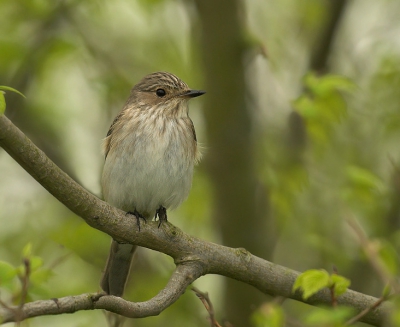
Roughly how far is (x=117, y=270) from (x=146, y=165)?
1.08 m

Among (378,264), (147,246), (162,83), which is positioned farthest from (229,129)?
(378,264)

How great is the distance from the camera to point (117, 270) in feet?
21.8

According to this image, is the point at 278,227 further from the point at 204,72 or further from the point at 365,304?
the point at 365,304

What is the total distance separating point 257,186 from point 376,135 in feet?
5.99

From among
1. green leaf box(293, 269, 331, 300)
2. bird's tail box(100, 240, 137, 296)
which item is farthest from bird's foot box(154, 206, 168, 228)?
green leaf box(293, 269, 331, 300)

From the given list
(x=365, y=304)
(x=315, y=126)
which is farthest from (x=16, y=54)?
(x=365, y=304)

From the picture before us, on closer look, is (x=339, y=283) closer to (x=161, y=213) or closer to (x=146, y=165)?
(x=161, y=213)

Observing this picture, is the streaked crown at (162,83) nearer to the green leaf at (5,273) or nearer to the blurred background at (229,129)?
the blurred background at (229,129)

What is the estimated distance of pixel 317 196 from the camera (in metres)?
8.57

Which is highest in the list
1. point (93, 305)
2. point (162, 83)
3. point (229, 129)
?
point (229, 129)

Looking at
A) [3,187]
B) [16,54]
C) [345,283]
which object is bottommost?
[345,283]

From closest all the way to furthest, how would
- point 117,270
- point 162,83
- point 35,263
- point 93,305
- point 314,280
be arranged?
point 93,305, point 314,280, point 35,263, point 117,270, point 162,83

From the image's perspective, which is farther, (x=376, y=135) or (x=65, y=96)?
(x=65, y=96)

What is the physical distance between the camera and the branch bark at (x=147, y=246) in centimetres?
396
